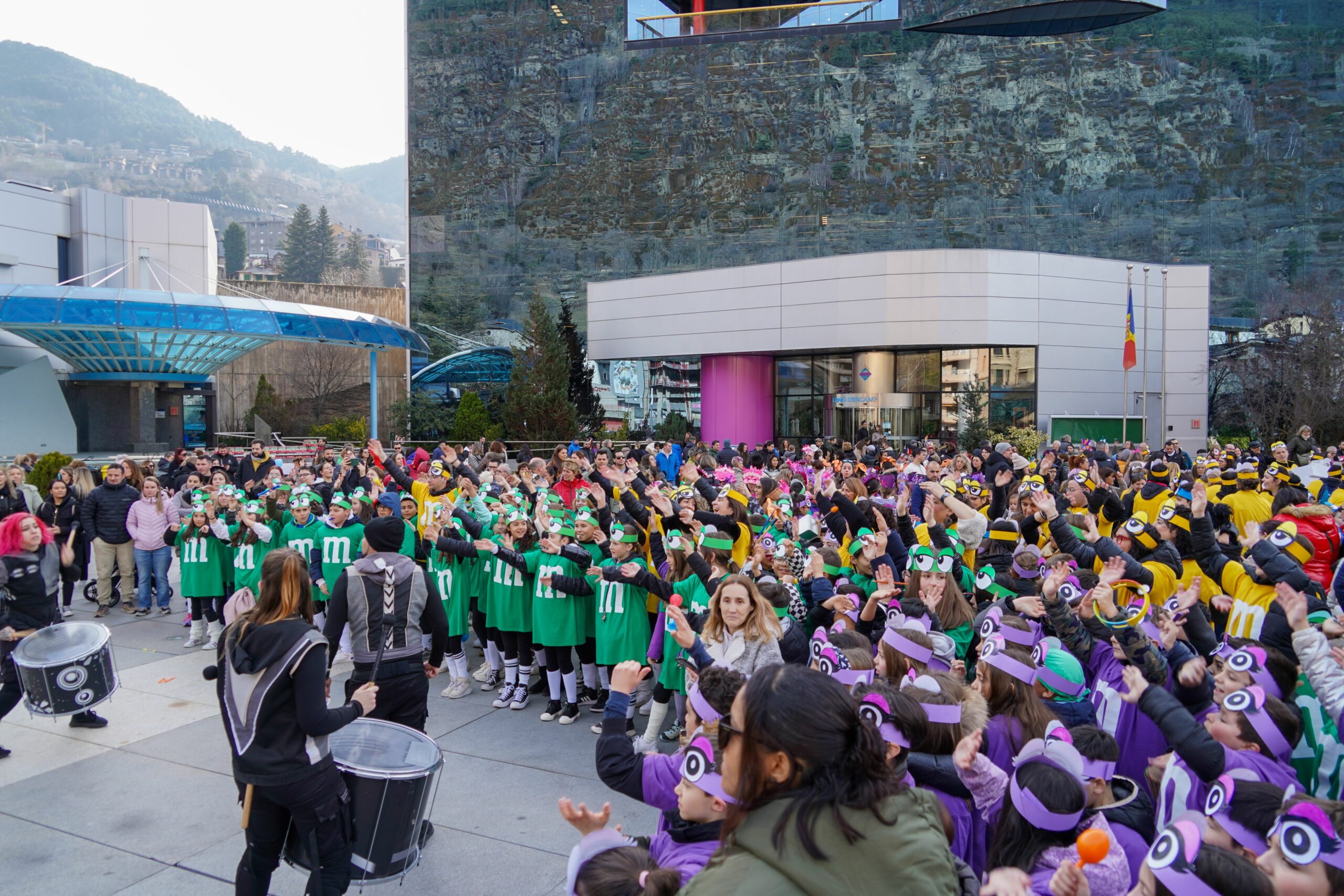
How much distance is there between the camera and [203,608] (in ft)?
32.8

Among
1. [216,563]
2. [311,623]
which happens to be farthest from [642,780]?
[216,563]

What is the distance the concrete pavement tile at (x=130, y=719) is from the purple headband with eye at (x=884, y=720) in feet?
21.2

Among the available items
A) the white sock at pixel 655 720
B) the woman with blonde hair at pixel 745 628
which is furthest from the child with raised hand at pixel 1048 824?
the white sock at pixel 655 720

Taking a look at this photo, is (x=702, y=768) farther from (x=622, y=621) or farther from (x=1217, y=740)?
(x=622, y=621)

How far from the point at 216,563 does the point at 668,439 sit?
87.1 ft

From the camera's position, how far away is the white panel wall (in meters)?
29.9

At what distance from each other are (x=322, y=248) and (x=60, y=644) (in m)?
108

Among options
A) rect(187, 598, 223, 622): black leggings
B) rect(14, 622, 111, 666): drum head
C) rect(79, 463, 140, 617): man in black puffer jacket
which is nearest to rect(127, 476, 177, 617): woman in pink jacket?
rect(79, 463, 140, 617): man in black puffer jacket

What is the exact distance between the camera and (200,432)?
3772 centimetres

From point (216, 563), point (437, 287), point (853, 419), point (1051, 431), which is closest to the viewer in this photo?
point (216, 563)

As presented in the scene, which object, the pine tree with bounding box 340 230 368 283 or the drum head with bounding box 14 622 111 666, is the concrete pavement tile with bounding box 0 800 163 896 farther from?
the pine tree with bounding box 340 230 368 283

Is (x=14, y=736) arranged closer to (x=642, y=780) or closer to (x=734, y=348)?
(x=642, y=780)

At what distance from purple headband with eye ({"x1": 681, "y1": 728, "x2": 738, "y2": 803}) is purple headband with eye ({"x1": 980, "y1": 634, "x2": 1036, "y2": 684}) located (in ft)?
5.01

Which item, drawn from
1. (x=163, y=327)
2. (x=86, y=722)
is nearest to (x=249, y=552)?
(x=86, y=722)
